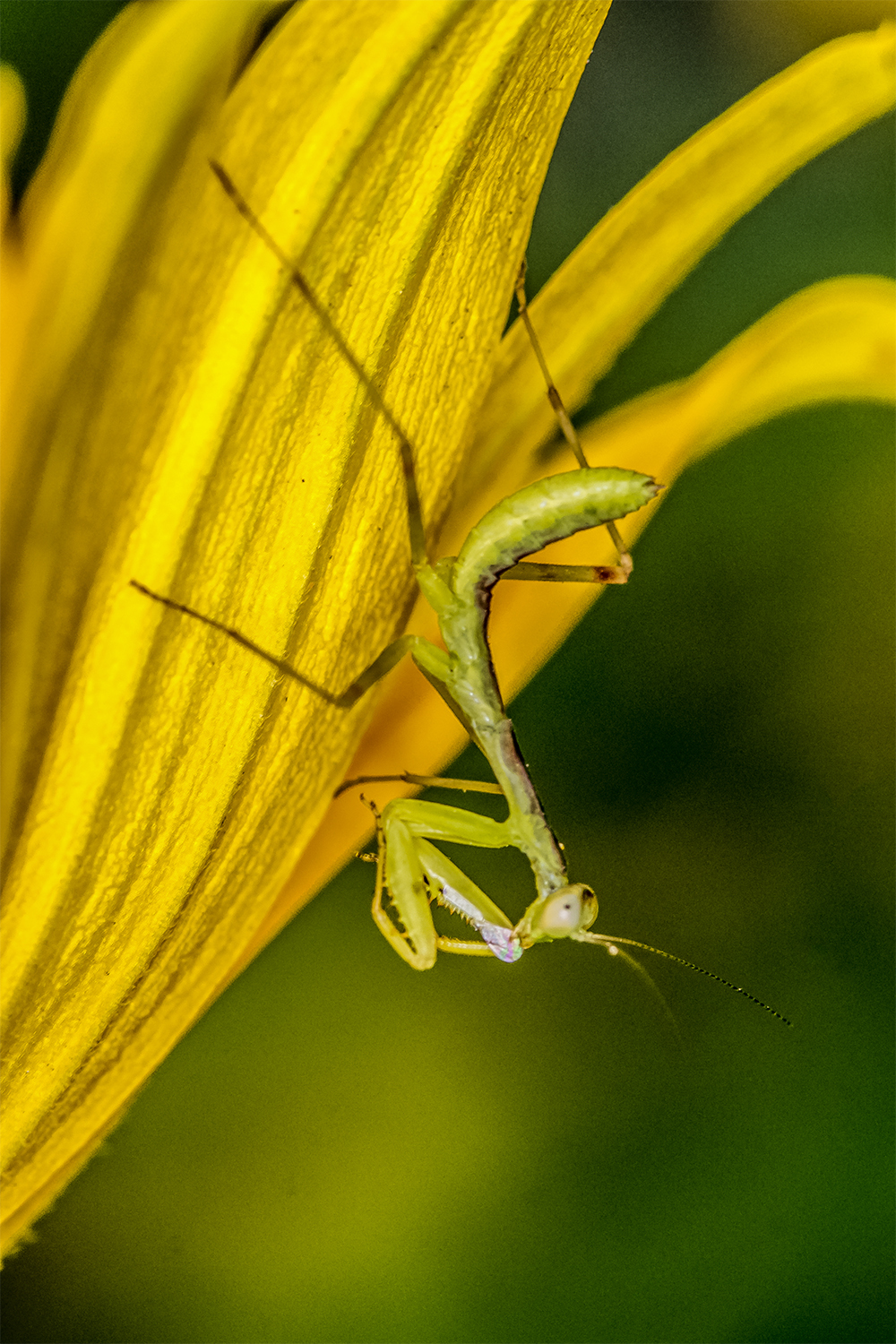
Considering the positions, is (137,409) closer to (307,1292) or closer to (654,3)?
(654,3)

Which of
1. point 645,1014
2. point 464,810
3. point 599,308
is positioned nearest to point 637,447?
point 599,308

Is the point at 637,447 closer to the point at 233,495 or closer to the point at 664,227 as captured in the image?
the point at 664,227

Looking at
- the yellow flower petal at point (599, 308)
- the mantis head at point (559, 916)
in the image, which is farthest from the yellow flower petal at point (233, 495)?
the mantis head at point (559, 916)

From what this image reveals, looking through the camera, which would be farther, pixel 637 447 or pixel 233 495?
pixel 637 447

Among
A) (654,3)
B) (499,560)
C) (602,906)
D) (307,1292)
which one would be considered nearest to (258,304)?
(499,560)

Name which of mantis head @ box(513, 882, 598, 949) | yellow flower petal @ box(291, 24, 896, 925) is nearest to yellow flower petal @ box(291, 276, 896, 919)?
yellow flower petal @ box(291, 24, 896, 925)

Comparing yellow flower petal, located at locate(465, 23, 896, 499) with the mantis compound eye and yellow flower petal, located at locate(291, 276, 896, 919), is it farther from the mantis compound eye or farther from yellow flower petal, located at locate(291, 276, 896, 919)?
the mantis compound eye

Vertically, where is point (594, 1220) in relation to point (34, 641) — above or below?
below
